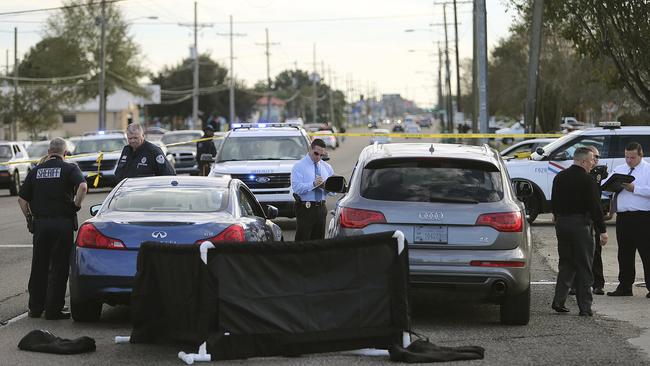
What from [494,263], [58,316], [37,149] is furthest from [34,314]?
[37,149]

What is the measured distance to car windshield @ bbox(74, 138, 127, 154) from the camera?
119 feet

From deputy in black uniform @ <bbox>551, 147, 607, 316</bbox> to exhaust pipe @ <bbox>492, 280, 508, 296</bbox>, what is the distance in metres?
1.35

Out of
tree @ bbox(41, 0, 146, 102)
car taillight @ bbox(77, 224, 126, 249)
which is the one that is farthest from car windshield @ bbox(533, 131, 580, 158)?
tree @ bbox(41, 0, 146, 102)

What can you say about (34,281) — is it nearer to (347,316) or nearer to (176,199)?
(176,199)

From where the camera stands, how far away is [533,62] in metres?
33.2

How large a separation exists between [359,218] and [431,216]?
25.8 inches

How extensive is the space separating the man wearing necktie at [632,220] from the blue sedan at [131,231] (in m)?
4.40

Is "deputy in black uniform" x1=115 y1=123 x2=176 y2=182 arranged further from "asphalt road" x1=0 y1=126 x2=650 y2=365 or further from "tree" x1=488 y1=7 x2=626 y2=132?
"tree" x1=488 y1=7 x2=626 y2=132

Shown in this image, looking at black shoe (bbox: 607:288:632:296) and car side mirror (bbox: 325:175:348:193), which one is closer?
car side mirror (bbox: 325:175:348:193)

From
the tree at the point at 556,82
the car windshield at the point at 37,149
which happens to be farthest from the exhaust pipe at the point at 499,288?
the tree at the point at 556,82

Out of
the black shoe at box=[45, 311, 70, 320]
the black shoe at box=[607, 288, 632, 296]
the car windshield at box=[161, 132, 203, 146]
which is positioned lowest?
the black shoe at box=[607, 288, 632, 296]

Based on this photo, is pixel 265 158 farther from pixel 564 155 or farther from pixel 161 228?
pixel 161 228

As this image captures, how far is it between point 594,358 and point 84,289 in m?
4.43

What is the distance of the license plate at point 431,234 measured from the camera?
1058 centimetres
